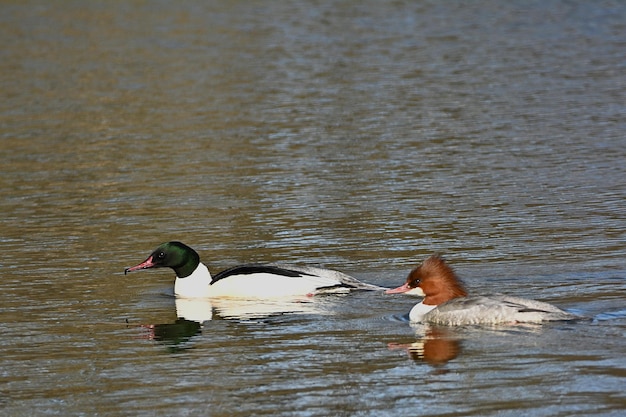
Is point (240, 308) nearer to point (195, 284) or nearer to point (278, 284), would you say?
point (278, 284)

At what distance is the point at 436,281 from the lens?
11.6 meters

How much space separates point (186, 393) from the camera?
30.6ft

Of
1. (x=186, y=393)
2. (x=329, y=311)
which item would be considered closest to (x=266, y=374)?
(x=186, y=393)

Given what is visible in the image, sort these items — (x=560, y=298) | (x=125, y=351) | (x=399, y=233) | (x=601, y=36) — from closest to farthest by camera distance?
1. (x=125, y=351)
2. (x=560, y=298)
3. (x=399, y=233)
4. (x=601, y=36)

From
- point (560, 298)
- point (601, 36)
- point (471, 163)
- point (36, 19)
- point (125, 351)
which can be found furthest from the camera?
point (36, 19)

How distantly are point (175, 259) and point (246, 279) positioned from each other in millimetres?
934

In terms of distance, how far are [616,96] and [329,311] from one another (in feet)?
47.8

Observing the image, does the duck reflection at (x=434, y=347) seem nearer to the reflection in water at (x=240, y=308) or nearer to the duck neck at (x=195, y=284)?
the reflection in water at (x=240, y=308)

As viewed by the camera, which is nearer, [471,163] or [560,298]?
[560,298]

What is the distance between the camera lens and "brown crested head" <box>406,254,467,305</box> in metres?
11.5

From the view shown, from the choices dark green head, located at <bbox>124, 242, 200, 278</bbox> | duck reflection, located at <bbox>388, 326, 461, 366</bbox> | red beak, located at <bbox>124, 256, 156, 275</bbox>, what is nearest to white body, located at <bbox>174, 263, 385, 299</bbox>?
dark green head, located at <bbox>124, 242, 200, 278</bbox>

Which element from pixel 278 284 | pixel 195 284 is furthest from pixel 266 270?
pixel 195 284

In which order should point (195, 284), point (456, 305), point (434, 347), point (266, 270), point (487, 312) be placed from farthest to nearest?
point (195, 284) < point (266, 270) < point (456, 305) < point (487, 312) < point (434, 347)

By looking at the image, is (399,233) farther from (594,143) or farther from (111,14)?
(111,14)
